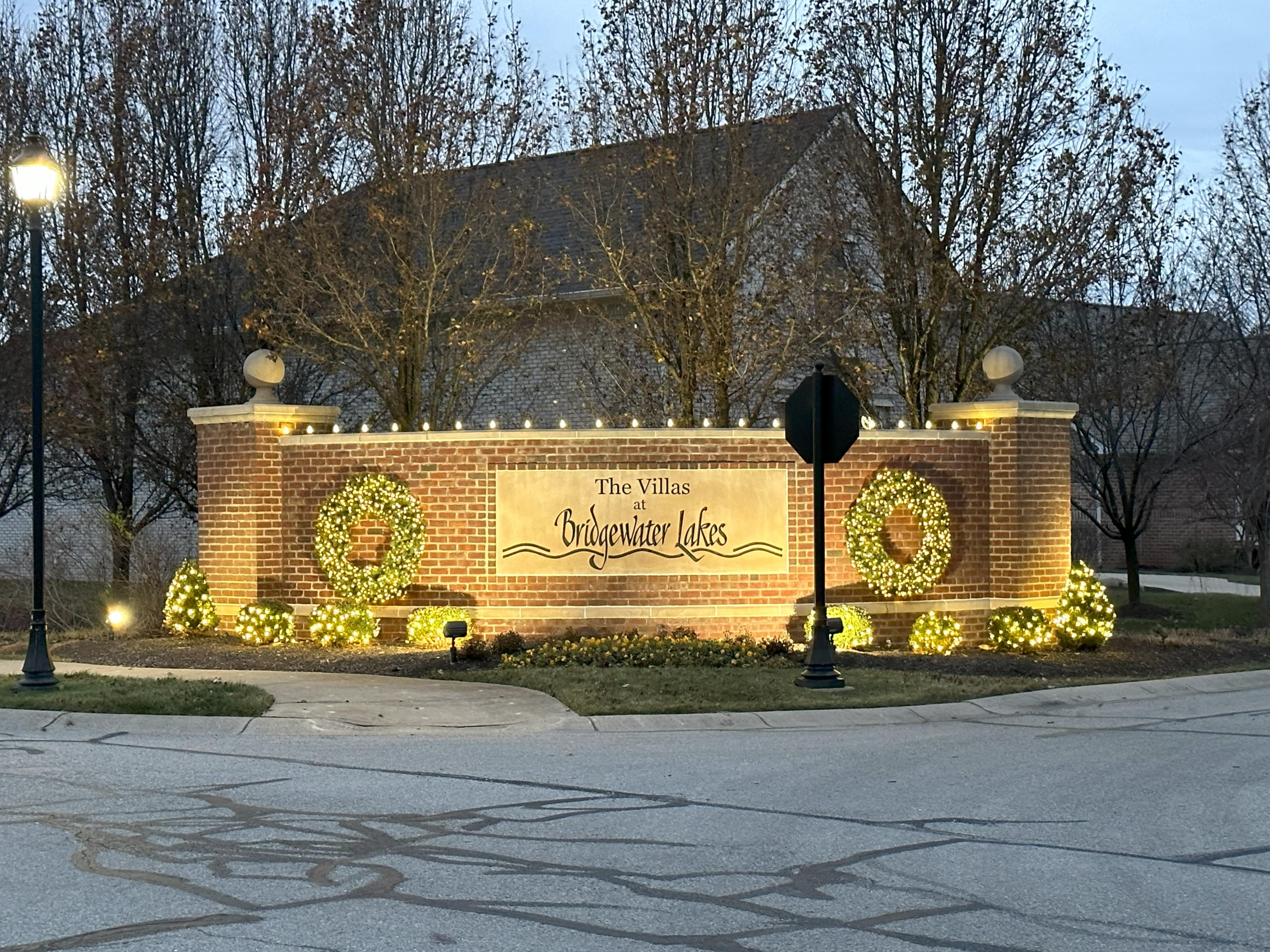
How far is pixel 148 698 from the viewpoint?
1271 cm

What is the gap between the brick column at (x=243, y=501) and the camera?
17.8m

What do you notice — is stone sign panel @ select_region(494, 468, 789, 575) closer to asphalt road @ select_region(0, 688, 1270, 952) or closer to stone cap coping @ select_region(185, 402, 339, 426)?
Result: stone cap coping @ select_region(185, 402, 339, 426)

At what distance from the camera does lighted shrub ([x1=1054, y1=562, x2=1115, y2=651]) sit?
17.3 metres

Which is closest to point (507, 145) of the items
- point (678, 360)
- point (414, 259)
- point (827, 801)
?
point (414, 259)

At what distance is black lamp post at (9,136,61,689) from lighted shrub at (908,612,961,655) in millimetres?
9352

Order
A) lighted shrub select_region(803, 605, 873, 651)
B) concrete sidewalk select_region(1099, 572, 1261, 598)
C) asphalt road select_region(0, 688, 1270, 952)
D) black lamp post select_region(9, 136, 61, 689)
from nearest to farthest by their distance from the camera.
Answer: asphalt road select_region(0, 688, 1270, 952) → black lamp post select_region(9, 136, 61, 689) → lighted shrub select_region(803, 605, 873, 651) → concrete sidewalk select_region(1099, 572, 1261, 598)

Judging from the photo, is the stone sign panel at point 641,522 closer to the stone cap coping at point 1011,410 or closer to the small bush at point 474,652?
the small bush at point 474,652

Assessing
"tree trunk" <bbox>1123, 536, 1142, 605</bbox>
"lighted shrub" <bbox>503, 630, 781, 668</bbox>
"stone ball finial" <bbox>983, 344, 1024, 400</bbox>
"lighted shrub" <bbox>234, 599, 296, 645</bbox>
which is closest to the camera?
"lighted shrub" <bbox>503, 630, 781, 668</bbox>

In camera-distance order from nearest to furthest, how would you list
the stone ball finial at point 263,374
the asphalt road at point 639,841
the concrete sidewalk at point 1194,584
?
the asphalt road at point 639,841 → the stone ball finial at point 263,374 → the concrete sidewalk at point 1194,584

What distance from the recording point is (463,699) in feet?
43.4

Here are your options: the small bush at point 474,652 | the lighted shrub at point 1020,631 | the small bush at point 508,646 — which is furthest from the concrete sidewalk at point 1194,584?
the small bush at point 474,652

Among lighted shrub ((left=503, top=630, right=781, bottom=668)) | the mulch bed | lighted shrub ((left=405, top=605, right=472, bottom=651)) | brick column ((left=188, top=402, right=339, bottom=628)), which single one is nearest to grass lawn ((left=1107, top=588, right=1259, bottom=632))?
the mulch bed

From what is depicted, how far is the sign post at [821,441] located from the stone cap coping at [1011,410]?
4.56m

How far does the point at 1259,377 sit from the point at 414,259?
44.7ft
